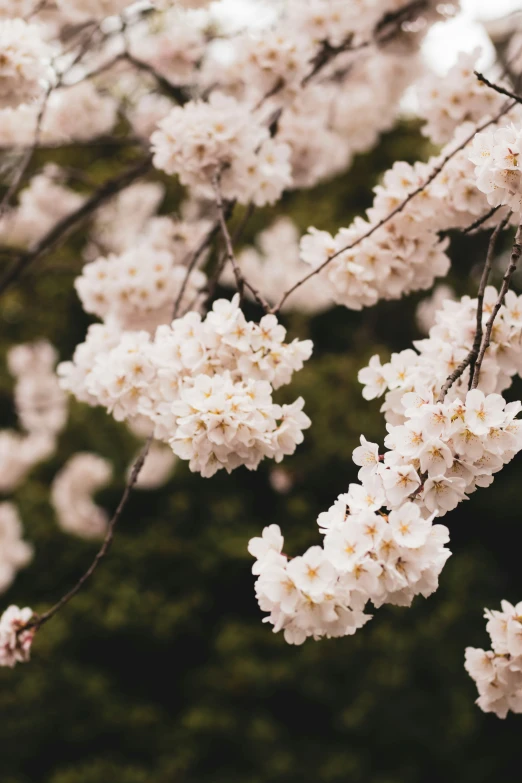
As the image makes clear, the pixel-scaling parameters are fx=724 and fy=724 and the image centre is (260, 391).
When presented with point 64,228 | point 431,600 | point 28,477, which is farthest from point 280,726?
point 64,228

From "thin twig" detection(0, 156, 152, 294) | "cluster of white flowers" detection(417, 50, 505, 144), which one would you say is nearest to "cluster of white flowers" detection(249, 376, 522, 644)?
"cluster of white flowers" detection(417, 50, 505, 144)

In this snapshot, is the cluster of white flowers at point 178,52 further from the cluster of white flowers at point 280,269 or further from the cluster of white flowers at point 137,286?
the cluster of white flowers at point 280,269

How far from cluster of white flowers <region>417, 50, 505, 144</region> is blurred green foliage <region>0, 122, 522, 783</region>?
2.27m

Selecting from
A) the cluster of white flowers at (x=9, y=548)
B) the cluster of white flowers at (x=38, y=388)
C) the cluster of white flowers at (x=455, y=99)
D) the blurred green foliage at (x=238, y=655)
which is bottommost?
the blurred green foliage at (x=238, y=655)

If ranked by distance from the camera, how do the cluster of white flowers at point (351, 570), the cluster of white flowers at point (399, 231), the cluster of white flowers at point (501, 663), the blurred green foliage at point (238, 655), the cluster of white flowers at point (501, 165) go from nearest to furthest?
the cluster of white flowers at point (351, 570) → the cluster of white flowers at point (501, 165) → the cluster of white flowers at point (501, 663) → the cluster of white flowers at point (399, 231) → the blurred green foliage at point (238, 655)

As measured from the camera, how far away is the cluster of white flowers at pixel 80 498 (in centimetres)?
482

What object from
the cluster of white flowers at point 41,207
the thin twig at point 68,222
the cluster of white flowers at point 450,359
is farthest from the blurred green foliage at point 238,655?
the cluster of white flowers at point 450,359

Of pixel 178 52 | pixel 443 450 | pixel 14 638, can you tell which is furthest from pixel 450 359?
pixel 178 52

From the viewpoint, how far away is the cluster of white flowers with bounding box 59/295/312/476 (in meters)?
1.29

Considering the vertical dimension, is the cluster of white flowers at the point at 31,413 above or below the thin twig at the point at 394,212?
below

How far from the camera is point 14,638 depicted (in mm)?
1599

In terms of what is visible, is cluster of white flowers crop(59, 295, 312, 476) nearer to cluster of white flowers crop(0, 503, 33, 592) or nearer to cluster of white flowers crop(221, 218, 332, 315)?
cluster of white flowers crop(0, 503, 33, 592)

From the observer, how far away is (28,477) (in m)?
5.57

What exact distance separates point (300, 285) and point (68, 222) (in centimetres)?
130
